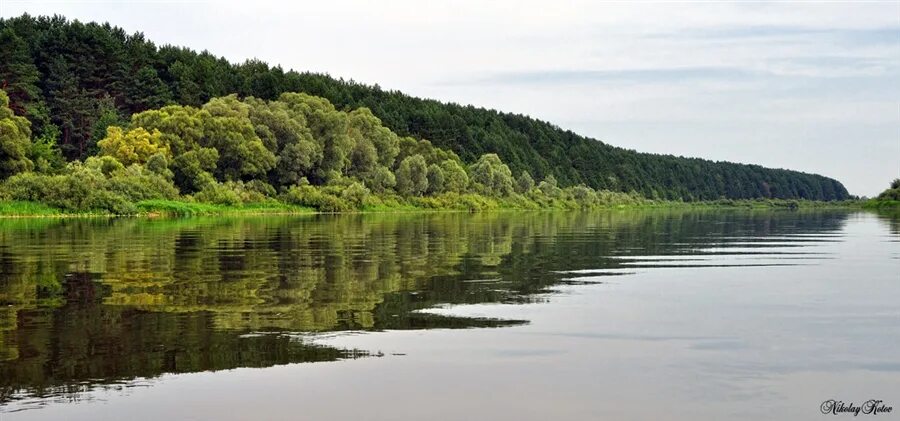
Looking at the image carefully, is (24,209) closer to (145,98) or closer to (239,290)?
(239,290)

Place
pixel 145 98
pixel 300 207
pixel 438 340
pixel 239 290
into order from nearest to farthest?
pixel 438 340 → pixel 239 290 → pixel 300 207 → pixel 145 98

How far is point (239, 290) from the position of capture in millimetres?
20297

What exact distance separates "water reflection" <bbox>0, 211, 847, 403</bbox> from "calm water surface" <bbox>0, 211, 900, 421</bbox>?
7cm

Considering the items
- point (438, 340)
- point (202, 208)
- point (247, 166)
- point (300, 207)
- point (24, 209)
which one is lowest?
point (438, 340)

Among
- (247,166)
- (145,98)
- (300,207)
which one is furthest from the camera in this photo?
(145,98)

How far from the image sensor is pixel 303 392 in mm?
10680

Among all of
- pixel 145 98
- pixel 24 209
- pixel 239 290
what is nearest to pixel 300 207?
pixel 24 209

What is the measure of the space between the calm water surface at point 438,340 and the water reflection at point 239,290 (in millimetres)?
66
